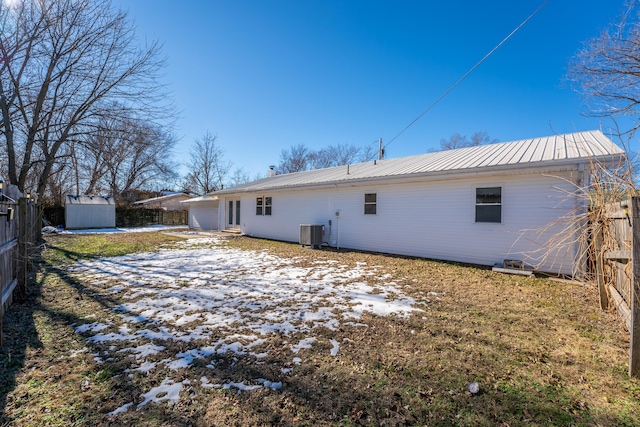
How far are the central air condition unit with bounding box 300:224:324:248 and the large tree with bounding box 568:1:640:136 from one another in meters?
10.0

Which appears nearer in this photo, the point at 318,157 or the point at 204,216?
the point at 204,216

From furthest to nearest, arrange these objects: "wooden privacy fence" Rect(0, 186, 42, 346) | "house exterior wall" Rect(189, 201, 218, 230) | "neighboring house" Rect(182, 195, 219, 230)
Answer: "house exterior wall" Rect(189, 201, 218, 230) → "neighboring house" Rect(182, 195, 219, 230) → "wooden privacy fence" Rect(0, 186, 42, 346)

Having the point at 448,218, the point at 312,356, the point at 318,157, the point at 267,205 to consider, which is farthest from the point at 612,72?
the point at 318,157

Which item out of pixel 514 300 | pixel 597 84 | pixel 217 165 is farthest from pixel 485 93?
pixel 217 165

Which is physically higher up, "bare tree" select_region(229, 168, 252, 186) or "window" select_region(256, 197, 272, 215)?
"bare tree" select_region(229, 168, 252, 186)

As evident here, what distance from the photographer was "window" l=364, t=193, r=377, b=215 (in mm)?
10227

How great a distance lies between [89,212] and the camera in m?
21.9

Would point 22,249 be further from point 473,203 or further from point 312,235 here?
point 473,203

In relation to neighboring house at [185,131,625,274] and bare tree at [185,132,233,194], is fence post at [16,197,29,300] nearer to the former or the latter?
neighboring house at [185,131,625,274]

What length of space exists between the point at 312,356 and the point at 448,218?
6.89m

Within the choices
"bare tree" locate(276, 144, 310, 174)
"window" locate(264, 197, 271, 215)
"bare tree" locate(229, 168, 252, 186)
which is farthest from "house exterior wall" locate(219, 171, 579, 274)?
"bare tree" locate(229, 168, 252, 186)

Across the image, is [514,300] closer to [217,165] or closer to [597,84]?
[597,84]

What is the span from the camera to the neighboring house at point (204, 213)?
2102 cm

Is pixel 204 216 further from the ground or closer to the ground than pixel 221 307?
further from the ground
